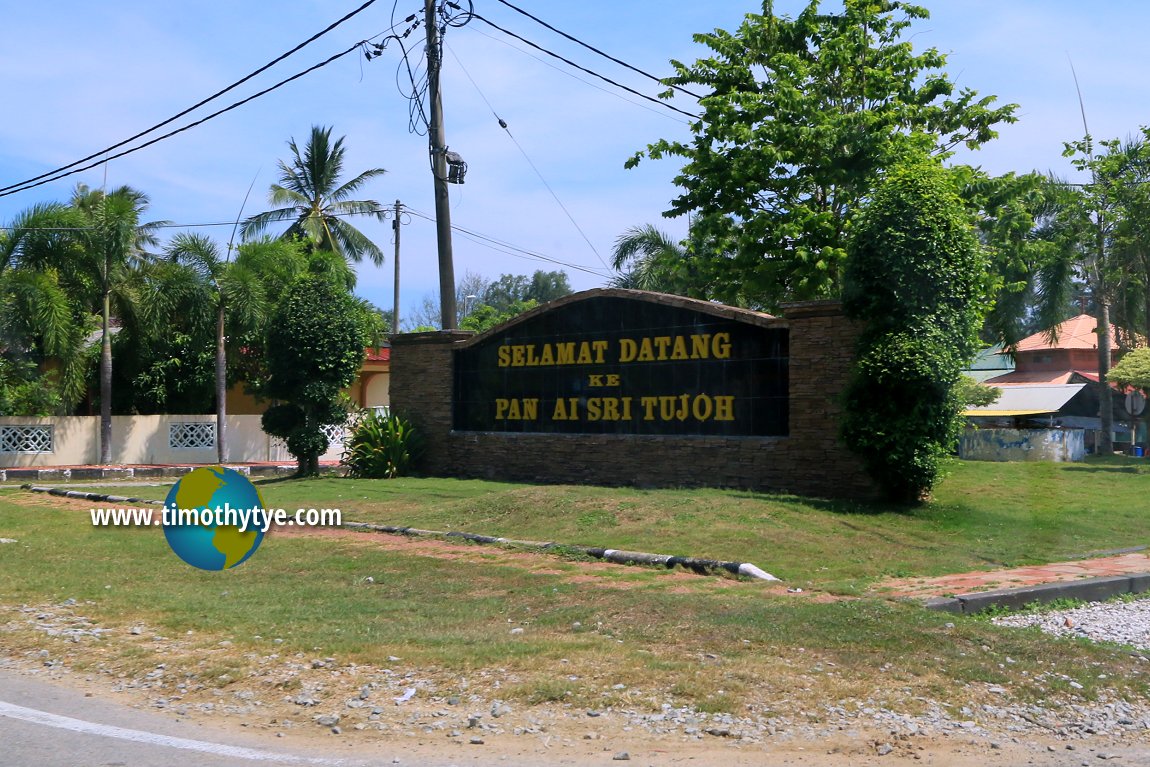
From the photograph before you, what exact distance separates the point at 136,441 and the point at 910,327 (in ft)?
84.3

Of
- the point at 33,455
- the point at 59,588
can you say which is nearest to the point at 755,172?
the point at 59,588

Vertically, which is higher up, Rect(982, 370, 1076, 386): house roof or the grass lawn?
Rect(982, 370, 1076, 386): house roof

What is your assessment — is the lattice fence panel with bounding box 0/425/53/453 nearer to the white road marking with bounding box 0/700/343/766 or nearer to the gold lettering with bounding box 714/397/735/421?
the gold lettering with bounding box 714/397/735/421

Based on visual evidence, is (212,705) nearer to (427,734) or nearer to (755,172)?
(427,734)

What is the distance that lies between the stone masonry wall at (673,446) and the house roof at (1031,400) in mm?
23888

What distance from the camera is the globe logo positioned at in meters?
11.0

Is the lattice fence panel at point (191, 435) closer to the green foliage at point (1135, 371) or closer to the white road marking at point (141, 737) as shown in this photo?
the white road marking at point (141, 737)

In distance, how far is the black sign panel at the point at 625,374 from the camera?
723 inches

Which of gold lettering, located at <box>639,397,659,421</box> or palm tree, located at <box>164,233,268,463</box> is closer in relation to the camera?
gold lettering, located at <box>639,397,659,421</box>

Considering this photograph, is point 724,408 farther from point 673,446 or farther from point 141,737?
point 141,737

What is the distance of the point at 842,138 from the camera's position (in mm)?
23188

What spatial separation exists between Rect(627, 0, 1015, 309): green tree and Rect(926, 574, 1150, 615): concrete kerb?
13229mm

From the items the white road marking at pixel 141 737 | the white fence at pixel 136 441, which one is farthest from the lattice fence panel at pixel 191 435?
the white road marking at pixel 141 737

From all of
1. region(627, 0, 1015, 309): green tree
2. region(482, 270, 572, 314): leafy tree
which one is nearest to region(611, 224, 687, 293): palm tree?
region(627, 0, 1015, 309): green tree
